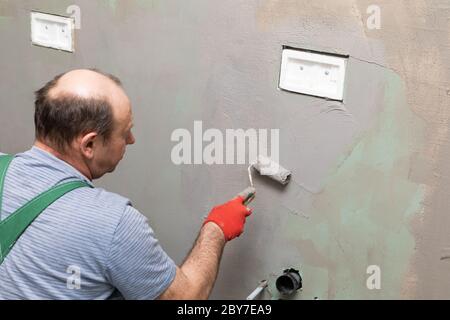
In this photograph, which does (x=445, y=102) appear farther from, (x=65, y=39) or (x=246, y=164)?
(x=65, y=39)

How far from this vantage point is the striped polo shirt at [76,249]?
Result: 1.04 meters

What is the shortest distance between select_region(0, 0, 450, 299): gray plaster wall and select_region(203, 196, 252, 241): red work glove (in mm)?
108

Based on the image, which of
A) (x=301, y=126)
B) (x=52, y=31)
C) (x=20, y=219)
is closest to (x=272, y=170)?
(x=301, y=126)

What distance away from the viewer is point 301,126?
4.35ft

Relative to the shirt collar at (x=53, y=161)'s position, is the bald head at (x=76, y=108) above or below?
above

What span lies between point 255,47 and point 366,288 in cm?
62

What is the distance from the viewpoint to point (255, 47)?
1339mm

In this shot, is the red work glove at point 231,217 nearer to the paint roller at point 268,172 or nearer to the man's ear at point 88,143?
the paint roller at point 268,172

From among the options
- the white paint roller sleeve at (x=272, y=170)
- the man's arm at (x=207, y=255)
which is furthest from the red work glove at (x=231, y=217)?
the white paint roller sleeve at (x=272, y=170)

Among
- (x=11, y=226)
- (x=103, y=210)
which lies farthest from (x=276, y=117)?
(x=11, y=226)

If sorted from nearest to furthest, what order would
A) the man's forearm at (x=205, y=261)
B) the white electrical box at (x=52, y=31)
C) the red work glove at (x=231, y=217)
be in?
the man's forearm at (x=205, y=261), the red work glove at (x=231, y=217), the white electrical box at (x=52, y=31)

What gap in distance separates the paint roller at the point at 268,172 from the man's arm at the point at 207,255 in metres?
0.04

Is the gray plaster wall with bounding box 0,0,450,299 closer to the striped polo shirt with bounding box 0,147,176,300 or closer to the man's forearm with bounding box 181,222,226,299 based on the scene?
the man's forearm with bounding box 181,222,226,299

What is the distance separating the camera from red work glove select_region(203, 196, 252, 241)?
1.30 m
